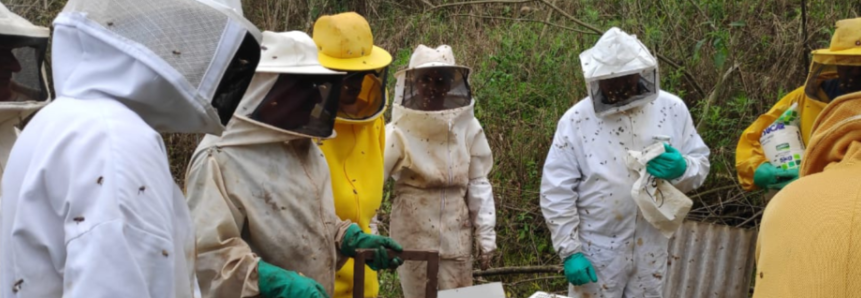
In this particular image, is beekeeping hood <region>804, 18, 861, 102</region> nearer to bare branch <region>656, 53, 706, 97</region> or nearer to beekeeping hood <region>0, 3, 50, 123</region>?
bare branch <region>656, 53, 706, 97</region>

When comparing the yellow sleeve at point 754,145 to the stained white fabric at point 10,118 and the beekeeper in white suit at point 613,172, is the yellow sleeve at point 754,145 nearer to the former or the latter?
the beekeeper in white suit at point 613,172

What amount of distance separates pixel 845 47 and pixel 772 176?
2.52 ft

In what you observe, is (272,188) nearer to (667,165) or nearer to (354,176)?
(354,176)

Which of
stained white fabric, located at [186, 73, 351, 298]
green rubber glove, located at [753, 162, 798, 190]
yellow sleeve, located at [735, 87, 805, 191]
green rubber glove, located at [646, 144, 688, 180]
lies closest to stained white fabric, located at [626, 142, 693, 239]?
green rubber glove, located at [646, 144, 688, 180]

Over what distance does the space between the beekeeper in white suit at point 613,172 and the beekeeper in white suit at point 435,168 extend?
0.48 metres

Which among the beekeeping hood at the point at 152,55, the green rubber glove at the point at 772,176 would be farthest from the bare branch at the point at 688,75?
the beekeeping hood at the point at 152,55

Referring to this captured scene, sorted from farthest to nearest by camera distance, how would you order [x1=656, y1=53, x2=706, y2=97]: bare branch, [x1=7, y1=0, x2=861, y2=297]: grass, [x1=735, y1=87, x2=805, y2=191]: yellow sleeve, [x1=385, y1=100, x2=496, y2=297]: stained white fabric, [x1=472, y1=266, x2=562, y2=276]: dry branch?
[x1=656, y1=53, x2=706, y2=97]: bare branch, [x1=7, y1=0, x2=861, y2=297]: grass, [x1=472, y1=266, x2=562, y2=276]: dry branch, [x1=735, y1=87, x2=805, y2=191]: yellow sleeve, [x1=385, y1=100, x2=496, y2=297]: stained white fabric

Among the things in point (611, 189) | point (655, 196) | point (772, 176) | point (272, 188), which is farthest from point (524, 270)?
point (272, 188)

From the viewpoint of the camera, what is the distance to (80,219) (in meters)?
1.48

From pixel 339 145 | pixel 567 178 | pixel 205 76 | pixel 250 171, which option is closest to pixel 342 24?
pixel 339 145

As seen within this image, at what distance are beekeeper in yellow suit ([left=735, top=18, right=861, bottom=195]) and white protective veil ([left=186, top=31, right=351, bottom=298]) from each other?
2603 mm

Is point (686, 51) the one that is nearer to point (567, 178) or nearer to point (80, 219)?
point (567, 178)

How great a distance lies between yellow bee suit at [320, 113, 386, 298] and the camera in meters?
3.36

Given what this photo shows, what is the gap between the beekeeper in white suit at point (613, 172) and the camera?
4.11 metres
